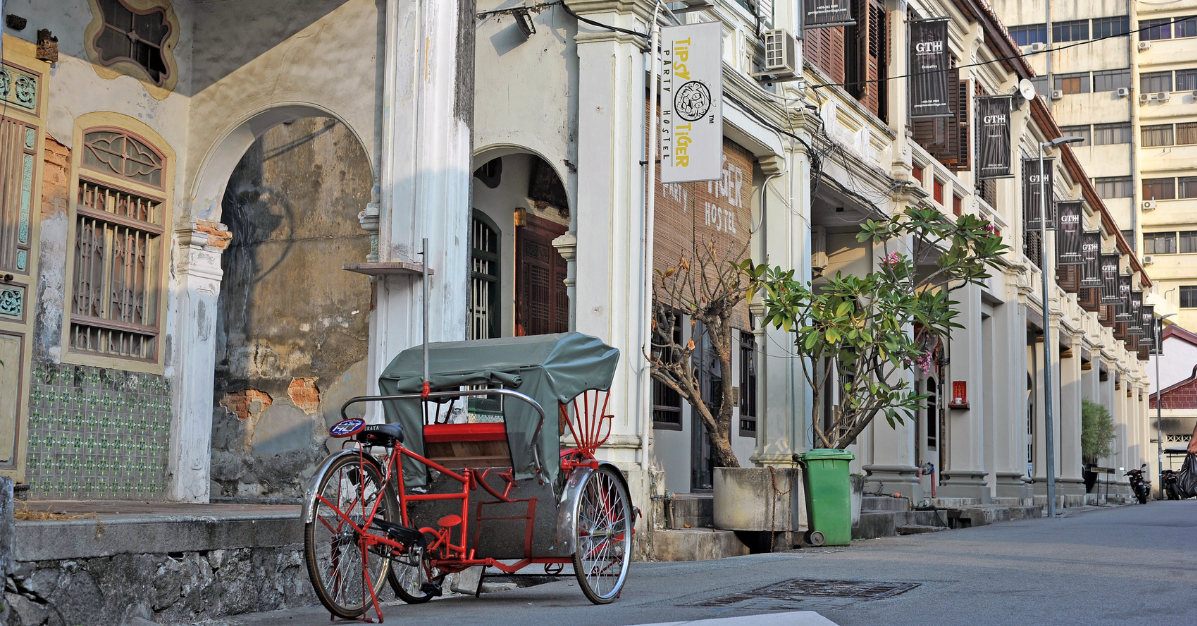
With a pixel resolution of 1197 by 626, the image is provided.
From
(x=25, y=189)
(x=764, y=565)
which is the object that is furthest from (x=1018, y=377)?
(x=25, y=189)

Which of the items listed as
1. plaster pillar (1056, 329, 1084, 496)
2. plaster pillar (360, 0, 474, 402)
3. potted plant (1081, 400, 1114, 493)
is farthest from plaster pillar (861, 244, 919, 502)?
potted plant (1081, 400, 1114, 493)

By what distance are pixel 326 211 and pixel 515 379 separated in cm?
690

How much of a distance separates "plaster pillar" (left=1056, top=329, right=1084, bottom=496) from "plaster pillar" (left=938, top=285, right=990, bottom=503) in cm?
1330

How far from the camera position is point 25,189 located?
9.08 metres

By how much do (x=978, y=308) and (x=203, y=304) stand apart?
62.7ft

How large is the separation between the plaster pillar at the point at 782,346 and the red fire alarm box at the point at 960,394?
10.4 m

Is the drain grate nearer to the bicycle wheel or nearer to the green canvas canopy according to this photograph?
the green canvas canopy

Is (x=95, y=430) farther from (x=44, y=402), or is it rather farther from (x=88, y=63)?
(x=88, y=63)

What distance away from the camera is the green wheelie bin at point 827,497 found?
13.9 meters

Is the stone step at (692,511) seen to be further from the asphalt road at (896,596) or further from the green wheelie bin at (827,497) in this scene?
the green wheelie bin at (827,497)

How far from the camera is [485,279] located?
45.7ft

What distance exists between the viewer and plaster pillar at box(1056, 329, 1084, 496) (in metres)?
38.5

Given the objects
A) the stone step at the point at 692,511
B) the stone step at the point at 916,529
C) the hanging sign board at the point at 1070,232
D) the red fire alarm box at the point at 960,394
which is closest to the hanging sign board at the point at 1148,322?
the hanging sign board at the point at 1070,232

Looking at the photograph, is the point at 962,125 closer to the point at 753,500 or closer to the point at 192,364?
the point at 753,500
